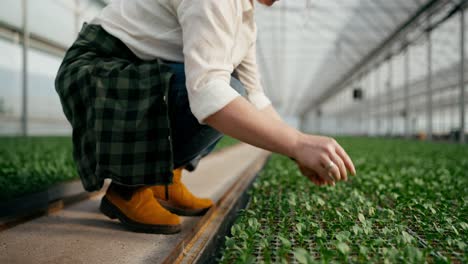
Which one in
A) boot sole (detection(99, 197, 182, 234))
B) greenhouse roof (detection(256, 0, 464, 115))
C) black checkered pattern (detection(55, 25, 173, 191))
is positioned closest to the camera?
black checkered pattern (detection(55, 25, 173, 191))

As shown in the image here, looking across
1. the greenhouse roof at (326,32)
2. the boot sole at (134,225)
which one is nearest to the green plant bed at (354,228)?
the boot sole at (134,225)

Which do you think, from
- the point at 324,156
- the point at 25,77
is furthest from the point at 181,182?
the point at 25,77

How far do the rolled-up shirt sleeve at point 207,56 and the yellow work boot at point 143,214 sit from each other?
764mm

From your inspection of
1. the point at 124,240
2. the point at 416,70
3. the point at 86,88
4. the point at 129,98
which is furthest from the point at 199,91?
→ the point at 416,70

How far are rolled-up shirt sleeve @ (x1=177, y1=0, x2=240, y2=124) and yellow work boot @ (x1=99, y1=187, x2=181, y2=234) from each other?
764 millimetres

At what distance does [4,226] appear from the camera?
190 cm

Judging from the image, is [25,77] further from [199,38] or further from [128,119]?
[199,38]

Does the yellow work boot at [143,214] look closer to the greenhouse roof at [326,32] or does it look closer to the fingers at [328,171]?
the fingers at [328,171]

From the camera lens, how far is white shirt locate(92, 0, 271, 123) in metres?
1.29

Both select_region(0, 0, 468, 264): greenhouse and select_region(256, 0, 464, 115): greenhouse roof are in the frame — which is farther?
select_region(256, 0, 464, 115): greenhouse roof

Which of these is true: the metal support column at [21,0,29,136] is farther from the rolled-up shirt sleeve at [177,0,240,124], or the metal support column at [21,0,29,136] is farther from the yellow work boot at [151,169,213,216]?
the rolled-up shirt sleeve at [177,0,240,124]

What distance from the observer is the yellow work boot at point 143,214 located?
186 cm

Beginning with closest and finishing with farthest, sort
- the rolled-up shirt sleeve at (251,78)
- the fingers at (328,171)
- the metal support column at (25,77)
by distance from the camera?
the fingers at (328,171) < the rolled-up shirt sleeve at (251,78) < the metal support column at (25,77)

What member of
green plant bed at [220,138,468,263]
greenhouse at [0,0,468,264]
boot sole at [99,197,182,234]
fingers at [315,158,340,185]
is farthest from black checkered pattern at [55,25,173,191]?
fingers at [315,158,340,185]
